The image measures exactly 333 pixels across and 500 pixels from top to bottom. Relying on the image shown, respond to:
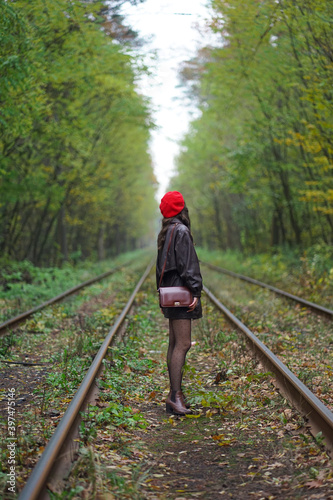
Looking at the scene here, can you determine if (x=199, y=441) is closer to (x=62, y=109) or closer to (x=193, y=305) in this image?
(x=193, y=305)

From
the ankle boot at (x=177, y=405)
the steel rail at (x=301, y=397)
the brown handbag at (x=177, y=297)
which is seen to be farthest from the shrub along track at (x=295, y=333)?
the brown handbag at (x=177, y=297)

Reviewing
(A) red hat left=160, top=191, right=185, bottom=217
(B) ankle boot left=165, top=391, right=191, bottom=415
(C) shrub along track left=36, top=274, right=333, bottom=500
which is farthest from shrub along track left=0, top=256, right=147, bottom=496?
(A) red hat left=160, top=191, right=185, bottom=217

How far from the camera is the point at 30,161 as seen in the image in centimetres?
1678

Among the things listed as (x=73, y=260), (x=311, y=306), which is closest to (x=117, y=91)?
(x=73, y=260)

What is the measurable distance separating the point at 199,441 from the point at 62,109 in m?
14.5

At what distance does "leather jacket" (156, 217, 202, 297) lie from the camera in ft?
15.7

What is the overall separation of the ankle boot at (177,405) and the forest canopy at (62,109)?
20.4ft

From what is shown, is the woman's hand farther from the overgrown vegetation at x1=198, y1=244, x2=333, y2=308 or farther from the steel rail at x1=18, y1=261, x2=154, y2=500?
the overgrown vegetation at x1=198, y1=244, x2=333, y2=308

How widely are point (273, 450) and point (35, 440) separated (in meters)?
1.98

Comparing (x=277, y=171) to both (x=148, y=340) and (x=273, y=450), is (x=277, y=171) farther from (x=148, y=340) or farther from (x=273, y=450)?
(x=273, y=450)

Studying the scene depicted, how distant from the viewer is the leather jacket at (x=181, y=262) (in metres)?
4.78

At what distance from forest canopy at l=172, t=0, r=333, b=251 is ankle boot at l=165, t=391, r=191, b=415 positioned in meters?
7.64

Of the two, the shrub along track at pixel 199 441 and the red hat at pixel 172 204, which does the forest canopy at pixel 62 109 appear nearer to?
the red hat at pixel 172 204

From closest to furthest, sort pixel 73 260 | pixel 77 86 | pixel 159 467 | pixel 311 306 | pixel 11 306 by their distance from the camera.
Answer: pixel 159 467 < pixel 311 306 < pixel 11 306 < pixel 77 86 < pixel 73 260
